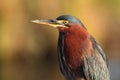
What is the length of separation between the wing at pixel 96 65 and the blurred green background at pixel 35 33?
7.43 metres

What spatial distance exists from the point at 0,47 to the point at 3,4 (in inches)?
47.5

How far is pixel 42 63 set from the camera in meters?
15.0

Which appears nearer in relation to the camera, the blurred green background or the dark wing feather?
the dark wing feather

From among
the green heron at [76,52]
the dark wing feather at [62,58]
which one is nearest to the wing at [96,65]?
the green heron at [76,52]

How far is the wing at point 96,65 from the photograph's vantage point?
6.83 meters

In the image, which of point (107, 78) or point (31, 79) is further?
point (31, 79)

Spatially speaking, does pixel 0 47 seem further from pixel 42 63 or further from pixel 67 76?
pixel 67 76

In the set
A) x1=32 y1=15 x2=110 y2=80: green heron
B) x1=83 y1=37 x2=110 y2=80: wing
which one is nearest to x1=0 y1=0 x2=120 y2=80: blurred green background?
x1=83 y1=37 x2=110 y2=80: wing

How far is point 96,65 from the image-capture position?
22.9 ft

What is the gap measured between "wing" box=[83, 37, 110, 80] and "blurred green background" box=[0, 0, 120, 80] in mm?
7428

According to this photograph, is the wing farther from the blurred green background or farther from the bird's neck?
the blurred green background

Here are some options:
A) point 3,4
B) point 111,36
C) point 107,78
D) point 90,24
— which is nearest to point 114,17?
point 111,36

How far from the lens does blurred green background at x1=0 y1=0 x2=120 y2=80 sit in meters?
14.7

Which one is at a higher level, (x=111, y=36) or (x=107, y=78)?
(x=107, y=78)
